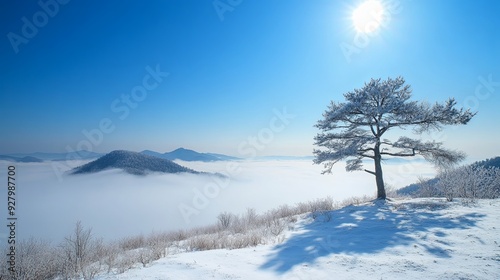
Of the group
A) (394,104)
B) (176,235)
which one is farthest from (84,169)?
(394,104)

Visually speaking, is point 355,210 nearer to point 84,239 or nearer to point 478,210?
point 478,210

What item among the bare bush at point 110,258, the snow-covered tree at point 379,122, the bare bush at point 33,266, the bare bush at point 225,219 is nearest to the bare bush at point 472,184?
the snow-covered tree at point 379,122

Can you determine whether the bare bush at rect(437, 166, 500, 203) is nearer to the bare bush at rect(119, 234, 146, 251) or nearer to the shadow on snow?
the shadow on snow

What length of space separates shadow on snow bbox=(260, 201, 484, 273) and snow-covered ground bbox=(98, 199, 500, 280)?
0.02 meters

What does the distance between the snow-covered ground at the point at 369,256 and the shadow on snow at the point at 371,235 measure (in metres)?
0.02

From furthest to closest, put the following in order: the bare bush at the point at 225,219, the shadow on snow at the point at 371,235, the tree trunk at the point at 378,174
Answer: the bare bush at the point at 225,219 → the tree trunk at the point at 378,174 → the shadow on snow at the point at 371,235

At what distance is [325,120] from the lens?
1549cm

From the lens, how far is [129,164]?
436 ft

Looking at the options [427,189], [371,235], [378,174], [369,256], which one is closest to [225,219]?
[378,174]

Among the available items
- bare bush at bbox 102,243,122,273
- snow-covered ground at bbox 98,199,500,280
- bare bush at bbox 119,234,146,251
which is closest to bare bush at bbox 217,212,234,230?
bare bush at bbox 119,234,146,251

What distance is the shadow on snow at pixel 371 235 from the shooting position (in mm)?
5492

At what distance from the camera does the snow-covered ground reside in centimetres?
425

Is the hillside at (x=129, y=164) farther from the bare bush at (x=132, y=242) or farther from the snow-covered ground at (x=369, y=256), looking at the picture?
the snow-covered ground at (x=369, y=256)

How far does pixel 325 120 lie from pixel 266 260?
39.3 feet
